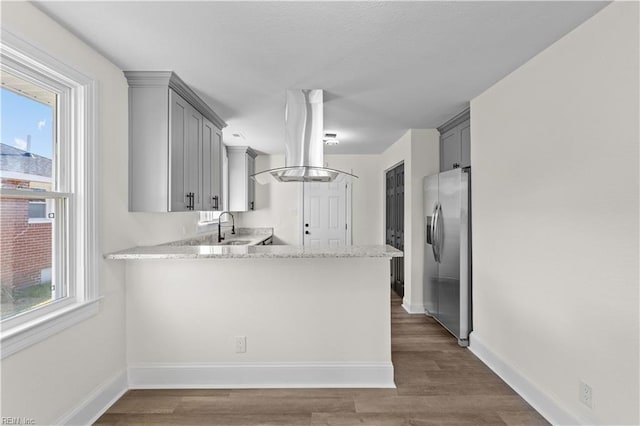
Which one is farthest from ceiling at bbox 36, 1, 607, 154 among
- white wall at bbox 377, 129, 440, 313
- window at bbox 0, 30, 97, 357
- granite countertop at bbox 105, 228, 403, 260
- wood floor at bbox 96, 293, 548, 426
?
wood floor at bbox 96, 293, 548, 426

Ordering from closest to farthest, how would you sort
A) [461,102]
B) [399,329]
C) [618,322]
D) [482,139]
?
1. [618,322]
2. [482,139]
3. [461,102]
4. [399,329]

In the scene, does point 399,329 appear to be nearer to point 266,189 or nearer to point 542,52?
point 542,52

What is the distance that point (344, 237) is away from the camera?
20.4 ft

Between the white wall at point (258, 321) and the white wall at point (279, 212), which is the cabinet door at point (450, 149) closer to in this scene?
the white wall at point (258, 321)

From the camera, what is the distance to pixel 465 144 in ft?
11.6

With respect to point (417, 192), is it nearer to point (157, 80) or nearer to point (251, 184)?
point (251, 184)

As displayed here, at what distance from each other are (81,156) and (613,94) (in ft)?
10.1

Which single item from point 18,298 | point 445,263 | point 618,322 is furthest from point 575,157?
point 18,298

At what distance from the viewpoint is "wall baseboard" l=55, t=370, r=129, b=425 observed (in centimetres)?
199

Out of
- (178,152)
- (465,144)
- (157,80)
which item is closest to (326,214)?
(465,144)

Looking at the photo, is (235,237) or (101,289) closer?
(101,289)

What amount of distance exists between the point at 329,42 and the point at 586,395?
2580 mm

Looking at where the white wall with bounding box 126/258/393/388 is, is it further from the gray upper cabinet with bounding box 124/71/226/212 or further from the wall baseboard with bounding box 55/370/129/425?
the gray upper cabinet with bounding box 124/71/226/212

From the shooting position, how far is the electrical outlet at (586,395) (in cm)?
185
